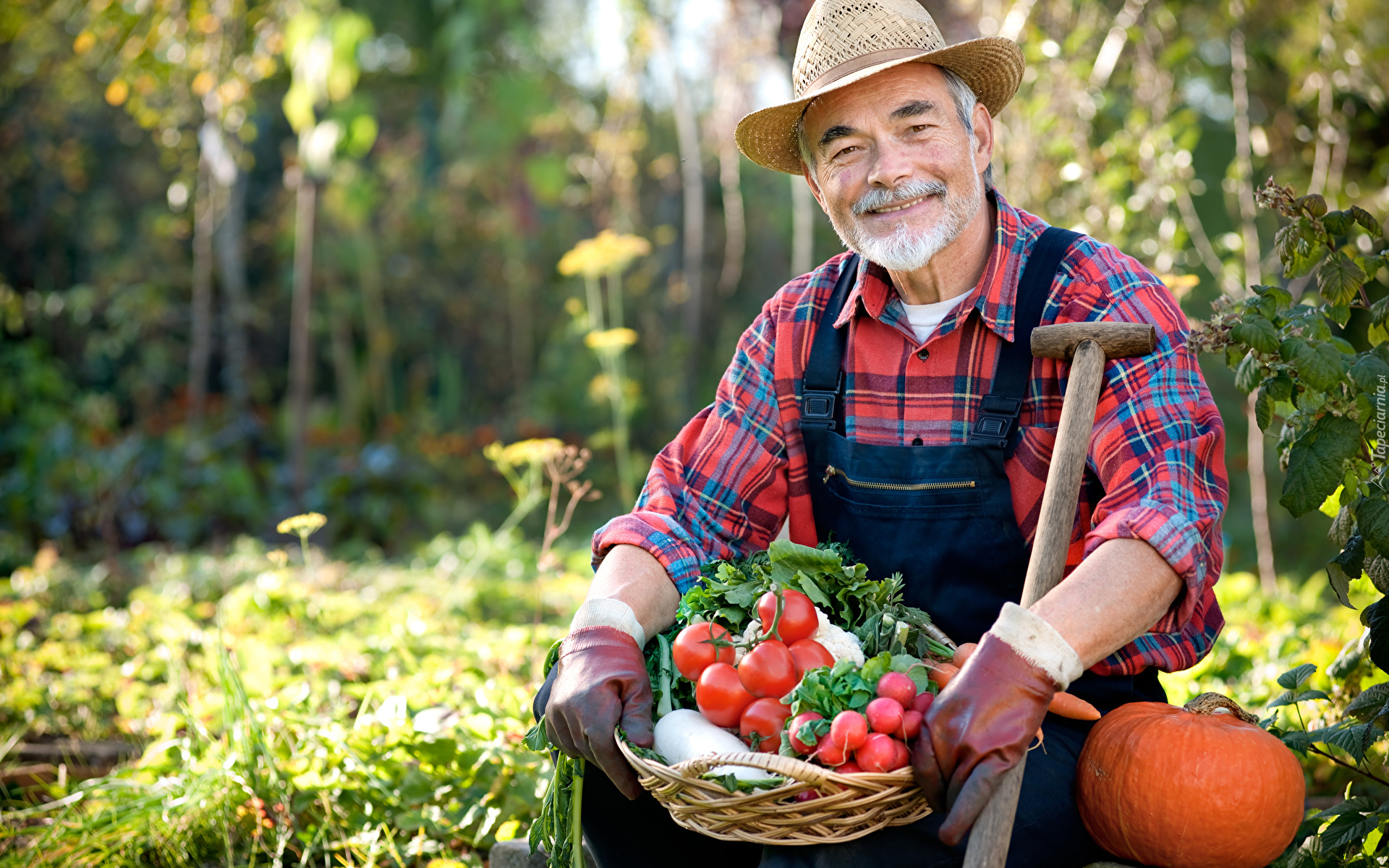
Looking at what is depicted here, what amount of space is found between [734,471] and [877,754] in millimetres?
911

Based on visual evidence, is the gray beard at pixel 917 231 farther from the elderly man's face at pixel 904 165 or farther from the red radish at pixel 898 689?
the red radish at pixel 898 689

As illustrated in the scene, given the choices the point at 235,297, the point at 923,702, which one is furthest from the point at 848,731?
the point at 235,297

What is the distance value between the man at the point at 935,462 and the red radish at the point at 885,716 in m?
0.05

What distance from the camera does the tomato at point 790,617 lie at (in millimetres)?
1859

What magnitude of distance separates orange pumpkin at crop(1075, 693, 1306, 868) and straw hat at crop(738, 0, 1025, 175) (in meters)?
1.34

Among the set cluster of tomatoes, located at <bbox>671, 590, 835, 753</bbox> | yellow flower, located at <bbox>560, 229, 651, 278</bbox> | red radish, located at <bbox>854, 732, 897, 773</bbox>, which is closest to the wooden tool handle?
red radish, located at <bbox>854, 732, 897, 773</bbox>

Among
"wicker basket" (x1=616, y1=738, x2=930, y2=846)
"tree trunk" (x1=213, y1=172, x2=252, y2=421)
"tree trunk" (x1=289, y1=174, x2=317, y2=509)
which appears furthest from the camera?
"tree trunk" (x1=213, y1=172, x2=252, y2=421)

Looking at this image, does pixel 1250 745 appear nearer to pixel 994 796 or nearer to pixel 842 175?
pixel 994 796

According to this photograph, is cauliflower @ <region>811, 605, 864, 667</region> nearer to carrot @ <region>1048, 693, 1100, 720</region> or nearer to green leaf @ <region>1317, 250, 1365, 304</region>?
carrot @ <region>1048, 693, 1100, 720</region>

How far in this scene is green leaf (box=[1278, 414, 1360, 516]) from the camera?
1944mm

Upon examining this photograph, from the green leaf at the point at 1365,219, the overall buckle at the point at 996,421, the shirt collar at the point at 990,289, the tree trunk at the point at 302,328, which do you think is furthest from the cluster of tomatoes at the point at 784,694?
the tree trunk at the point at 302,328

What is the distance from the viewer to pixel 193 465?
7.41 meters

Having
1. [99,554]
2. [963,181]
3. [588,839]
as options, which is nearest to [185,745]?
[588,839]

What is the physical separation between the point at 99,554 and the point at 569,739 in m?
5.76
